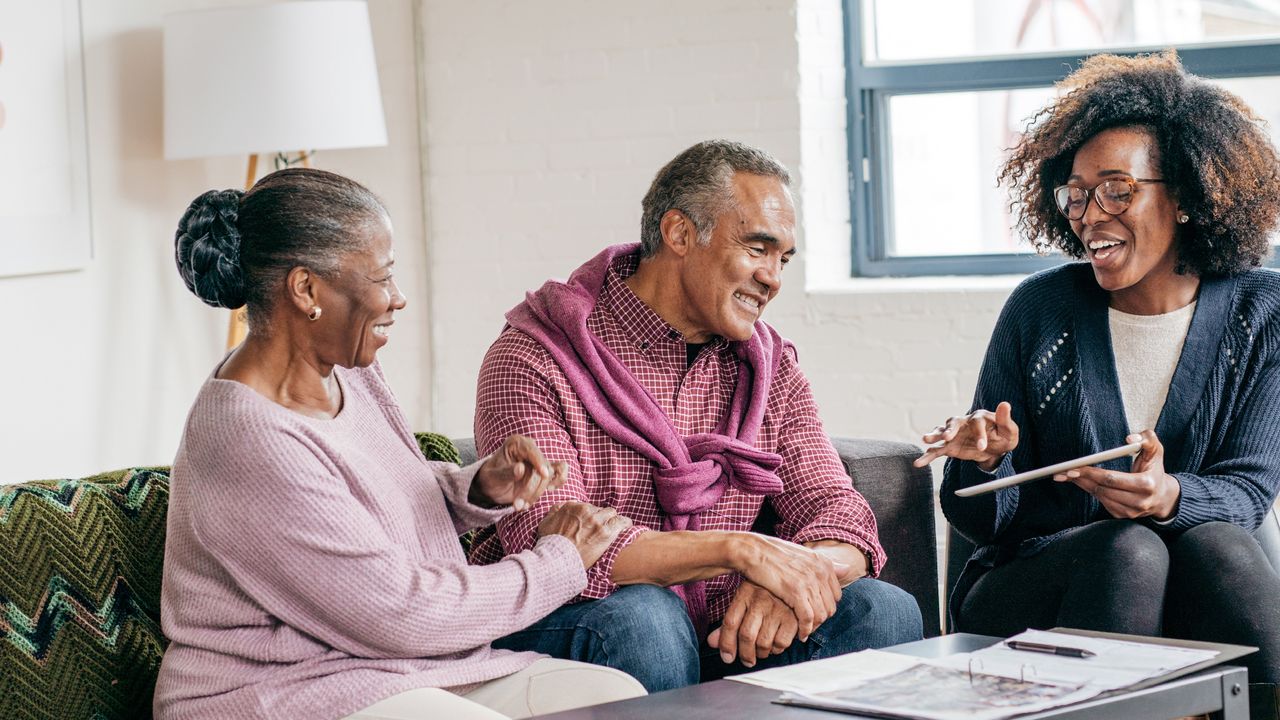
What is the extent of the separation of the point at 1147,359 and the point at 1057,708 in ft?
3.64

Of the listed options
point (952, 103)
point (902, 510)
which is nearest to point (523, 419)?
point (902, 510)

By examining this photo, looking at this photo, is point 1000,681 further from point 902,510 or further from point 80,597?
point 80,597

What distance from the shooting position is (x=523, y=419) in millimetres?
2172

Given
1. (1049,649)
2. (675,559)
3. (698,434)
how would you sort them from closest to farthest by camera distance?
1. (1049,649)
2. (675,559)
3. (698,434)

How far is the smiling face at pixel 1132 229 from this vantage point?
2402 mm

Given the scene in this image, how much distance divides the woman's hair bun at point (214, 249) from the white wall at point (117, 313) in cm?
135

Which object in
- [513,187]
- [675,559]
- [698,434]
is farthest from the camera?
[513,187]

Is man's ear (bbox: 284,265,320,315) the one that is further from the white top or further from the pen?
the white top

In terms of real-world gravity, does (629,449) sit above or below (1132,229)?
below

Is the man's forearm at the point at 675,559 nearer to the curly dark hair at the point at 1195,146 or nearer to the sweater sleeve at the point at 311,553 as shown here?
the sweater sleeve at the point at 311,553

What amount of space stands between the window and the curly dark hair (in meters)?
1.36

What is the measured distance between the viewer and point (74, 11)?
10.3ft

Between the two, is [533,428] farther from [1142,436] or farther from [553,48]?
[553,48]

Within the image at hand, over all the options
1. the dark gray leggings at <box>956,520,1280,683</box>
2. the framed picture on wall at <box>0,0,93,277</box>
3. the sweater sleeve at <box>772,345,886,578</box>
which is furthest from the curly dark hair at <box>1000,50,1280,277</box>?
the framed picture on wall at <box>0,0,93,277</box>
